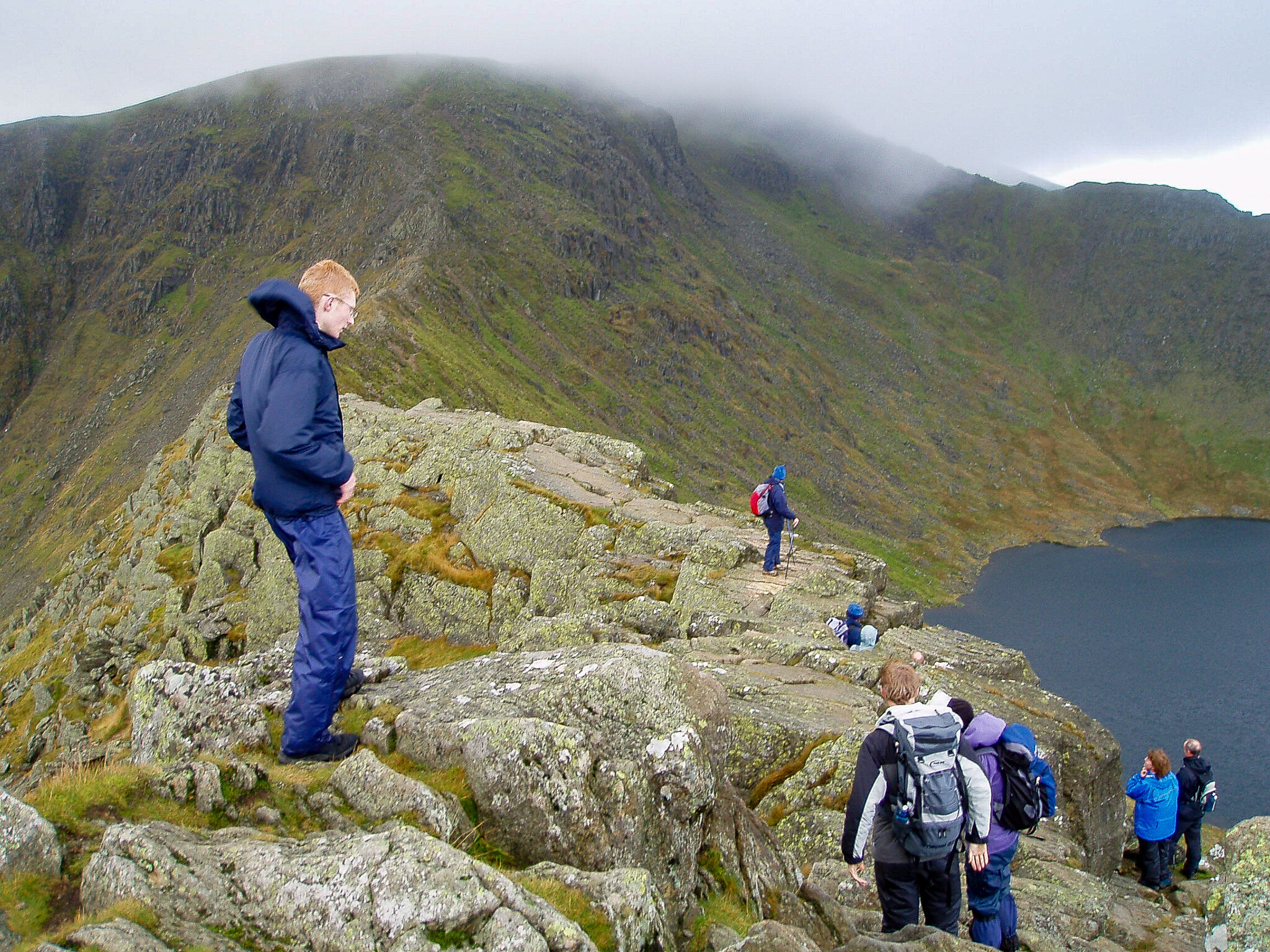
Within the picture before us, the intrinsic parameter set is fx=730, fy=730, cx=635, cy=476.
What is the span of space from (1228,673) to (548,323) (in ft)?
451

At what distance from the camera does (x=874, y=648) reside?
1848 centimetres

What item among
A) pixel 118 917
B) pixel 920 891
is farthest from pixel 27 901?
pixel 920 891

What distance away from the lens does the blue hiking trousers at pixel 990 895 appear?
9633 mm

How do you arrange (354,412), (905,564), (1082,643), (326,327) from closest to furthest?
(326,327) < (354,412) < (1082,643) < (905,564)

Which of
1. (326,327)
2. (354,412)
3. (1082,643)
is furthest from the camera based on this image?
(1082,643)

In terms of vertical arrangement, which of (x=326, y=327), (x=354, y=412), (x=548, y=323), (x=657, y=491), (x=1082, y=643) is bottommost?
(x=1082, y=643)

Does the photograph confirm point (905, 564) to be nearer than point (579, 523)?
No

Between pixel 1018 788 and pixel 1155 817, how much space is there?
34.9 ft

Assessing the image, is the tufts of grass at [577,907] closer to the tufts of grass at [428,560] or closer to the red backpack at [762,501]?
the tufts of grass at [428,560]

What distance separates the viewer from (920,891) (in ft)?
27.9

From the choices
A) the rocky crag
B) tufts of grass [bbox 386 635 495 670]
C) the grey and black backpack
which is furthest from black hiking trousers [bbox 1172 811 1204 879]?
tufts of grass [bbox 386 635 495 670]

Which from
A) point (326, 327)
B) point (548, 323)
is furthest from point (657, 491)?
point (548, 323)

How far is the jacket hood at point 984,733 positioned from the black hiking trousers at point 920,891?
1345mm

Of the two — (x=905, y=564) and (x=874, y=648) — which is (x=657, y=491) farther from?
(x=905, y=564)
